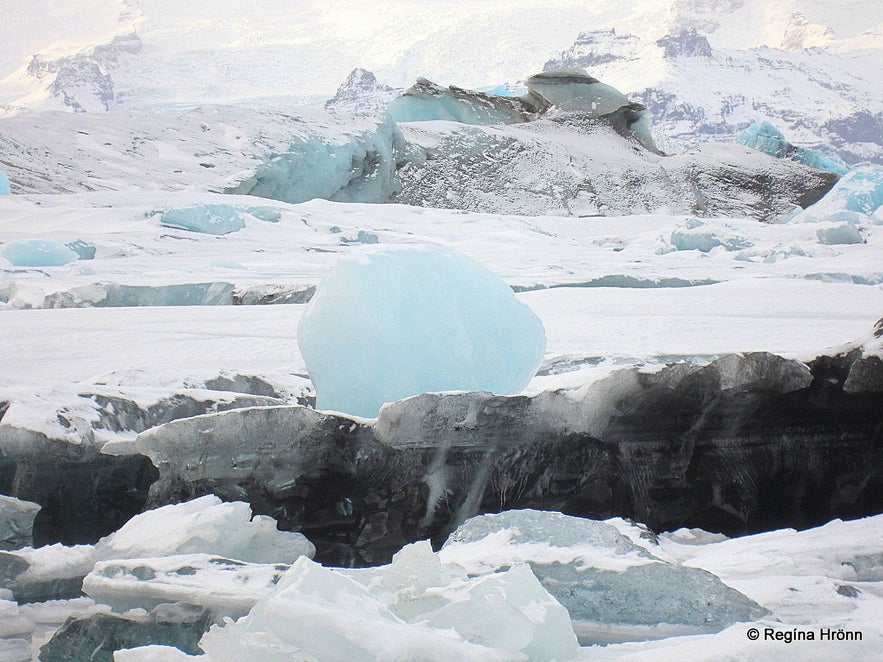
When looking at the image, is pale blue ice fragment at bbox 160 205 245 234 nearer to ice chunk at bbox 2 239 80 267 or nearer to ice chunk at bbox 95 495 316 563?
ice chunk at bbox 2 239 80 267

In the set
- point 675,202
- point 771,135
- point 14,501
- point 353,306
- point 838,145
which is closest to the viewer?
point 14,501

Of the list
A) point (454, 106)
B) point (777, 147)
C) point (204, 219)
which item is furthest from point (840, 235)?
point (454, 106)

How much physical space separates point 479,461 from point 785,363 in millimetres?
677

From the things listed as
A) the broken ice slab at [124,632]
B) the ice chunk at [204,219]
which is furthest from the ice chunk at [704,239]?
the broken ice slab at [124,632]

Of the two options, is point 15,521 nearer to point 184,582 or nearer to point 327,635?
point 184,582

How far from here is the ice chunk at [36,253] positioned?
5.06 m

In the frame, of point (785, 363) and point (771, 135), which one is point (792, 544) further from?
point (771, 135)

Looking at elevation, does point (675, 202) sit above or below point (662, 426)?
below

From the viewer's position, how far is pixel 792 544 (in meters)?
1.53

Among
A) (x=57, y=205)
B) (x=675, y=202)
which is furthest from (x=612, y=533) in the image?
(x=675, y=202)

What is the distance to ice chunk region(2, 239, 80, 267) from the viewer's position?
5.06 m

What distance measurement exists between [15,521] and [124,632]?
1.87 ft

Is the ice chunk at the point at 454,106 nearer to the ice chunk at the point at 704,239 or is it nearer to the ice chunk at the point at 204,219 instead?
the ice chunk at the point at 704,239

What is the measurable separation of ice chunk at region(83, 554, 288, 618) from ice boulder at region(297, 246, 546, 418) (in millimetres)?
857
